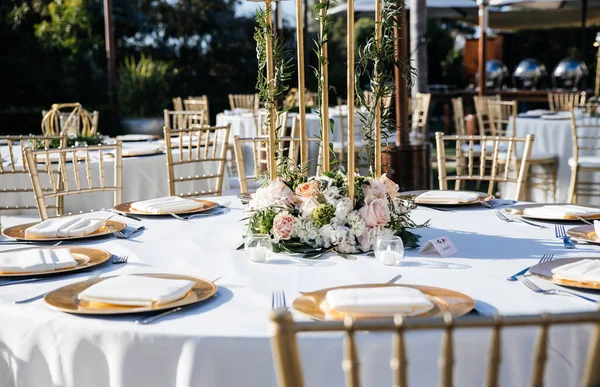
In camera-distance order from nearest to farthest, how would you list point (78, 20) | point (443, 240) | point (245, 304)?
point (245, 304)
point (443, 240)
point (78, 20)

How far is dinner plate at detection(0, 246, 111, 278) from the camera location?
6.54 ft

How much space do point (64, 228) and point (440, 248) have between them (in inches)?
47.8

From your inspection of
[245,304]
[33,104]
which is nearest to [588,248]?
[245,304]

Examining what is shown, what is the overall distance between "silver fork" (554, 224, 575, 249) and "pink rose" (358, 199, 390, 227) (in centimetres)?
56

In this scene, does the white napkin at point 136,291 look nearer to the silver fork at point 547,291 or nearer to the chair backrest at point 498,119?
the silver fork at point 547,291

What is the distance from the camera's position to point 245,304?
1735 mm

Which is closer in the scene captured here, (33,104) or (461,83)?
(33,104)

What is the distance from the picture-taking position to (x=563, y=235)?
2.45 m

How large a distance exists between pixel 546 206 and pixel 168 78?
515 inches

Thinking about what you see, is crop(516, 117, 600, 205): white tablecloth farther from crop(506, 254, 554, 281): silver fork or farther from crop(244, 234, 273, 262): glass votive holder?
crop(244, 234, 273, 262): glass votive holder

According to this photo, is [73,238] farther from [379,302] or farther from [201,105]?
[201,105]

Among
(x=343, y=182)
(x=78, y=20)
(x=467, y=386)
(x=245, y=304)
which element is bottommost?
(x=467, y=386)

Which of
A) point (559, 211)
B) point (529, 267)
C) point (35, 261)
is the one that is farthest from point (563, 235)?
point (35, 261)

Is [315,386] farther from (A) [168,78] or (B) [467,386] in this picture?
(A) [168,78]
